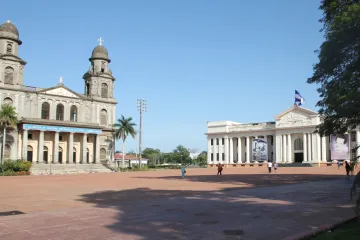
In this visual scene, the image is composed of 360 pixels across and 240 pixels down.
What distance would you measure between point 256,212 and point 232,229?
3012 mm

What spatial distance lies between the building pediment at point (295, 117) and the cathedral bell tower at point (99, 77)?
154 feet

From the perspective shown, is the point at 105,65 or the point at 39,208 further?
the point at 105,65

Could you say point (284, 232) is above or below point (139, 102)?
below

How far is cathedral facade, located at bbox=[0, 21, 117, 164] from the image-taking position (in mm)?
56625

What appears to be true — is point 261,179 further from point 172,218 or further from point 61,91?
point 61,91

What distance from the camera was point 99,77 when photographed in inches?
2721

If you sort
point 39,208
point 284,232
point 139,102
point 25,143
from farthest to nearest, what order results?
point 139,102, point 25,143, point 39,208, point 284,232

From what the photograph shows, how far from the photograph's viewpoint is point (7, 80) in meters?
56.8

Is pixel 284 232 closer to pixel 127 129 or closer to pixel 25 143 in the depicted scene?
pixel 25 143

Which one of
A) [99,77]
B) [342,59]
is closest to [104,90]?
[99,77]

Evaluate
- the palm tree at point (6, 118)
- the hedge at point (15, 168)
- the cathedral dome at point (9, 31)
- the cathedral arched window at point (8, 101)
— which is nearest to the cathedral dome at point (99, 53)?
the cathedral dome at point (9, 31)

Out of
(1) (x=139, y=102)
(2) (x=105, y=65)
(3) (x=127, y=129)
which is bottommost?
(3) (x=127, y=129)

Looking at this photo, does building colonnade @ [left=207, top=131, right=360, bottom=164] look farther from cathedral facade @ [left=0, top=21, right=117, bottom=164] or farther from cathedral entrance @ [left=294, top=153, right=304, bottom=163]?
cathedral facade @ [left=0, top=21, right=117, bottom=164]

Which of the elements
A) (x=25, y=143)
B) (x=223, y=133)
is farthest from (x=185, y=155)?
(x=25, y=143)
